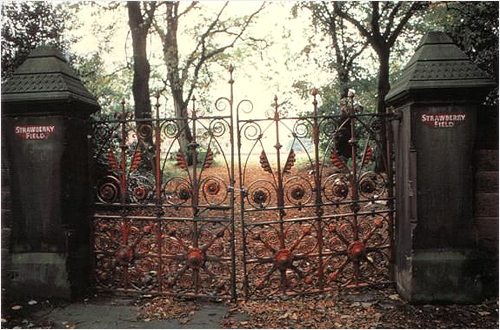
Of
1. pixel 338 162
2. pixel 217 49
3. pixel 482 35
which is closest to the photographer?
pixel 338 162

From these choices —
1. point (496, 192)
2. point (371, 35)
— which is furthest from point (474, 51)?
point (496, 192)

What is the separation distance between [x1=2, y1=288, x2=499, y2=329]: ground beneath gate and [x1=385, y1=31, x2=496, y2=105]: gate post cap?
2.35 meters

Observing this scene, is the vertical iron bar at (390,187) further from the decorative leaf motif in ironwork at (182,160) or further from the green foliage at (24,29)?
the green foliage at (24,29)

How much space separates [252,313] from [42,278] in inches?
97.3

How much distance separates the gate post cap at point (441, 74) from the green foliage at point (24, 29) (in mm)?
9207

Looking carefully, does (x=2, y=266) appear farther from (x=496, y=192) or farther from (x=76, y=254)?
(x=496, y=192)

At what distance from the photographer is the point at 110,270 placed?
5.15 meters

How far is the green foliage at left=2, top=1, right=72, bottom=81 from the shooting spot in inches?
388

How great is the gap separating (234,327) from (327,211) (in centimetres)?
734

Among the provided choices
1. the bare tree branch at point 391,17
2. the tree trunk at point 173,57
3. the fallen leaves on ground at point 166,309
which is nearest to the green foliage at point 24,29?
the tree trunk at point 173,57

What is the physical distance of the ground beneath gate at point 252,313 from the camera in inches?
166

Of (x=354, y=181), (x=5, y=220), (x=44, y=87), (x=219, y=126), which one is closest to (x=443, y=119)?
(x=354, y=181)

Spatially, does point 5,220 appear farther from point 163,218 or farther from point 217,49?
point 217,49

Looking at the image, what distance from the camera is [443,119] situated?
450 cm
